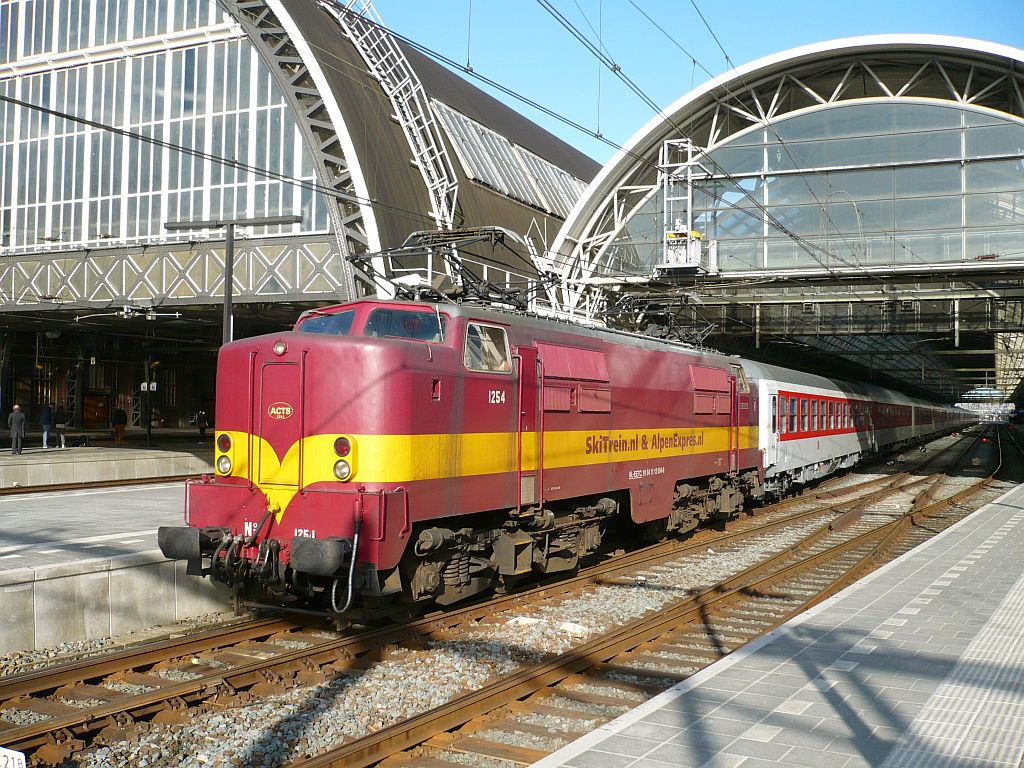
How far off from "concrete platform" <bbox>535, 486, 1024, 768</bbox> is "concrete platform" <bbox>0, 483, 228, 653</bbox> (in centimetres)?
647

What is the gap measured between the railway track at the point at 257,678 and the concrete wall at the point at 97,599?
1.54 meters

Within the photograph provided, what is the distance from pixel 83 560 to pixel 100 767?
182 inches

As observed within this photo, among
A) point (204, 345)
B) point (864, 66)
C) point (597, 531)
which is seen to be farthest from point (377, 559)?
point (204, 345)

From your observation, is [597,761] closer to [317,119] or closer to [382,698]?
[382,698]

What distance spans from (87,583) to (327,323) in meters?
4.00

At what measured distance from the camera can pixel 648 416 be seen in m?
14.9

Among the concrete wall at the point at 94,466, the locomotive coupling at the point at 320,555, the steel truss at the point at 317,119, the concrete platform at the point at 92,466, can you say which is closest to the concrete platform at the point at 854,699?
the locomotive coupling at the point at 320,555

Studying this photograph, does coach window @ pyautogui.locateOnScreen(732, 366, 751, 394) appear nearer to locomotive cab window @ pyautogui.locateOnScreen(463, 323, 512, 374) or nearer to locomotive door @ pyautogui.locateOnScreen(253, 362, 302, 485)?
locomotive cab window @ pyautogui.locateOnScreen(463, 323, 512, 374)

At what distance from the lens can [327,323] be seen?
423 inches

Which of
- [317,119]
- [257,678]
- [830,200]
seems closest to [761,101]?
[830,200]

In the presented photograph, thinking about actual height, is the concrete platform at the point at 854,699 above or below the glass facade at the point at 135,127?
below

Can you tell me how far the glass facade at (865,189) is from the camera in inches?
1153

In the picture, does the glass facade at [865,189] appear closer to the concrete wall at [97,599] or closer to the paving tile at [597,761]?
the concrete wall at [97,599]

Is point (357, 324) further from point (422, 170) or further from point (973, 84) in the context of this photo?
point (973, 84)
